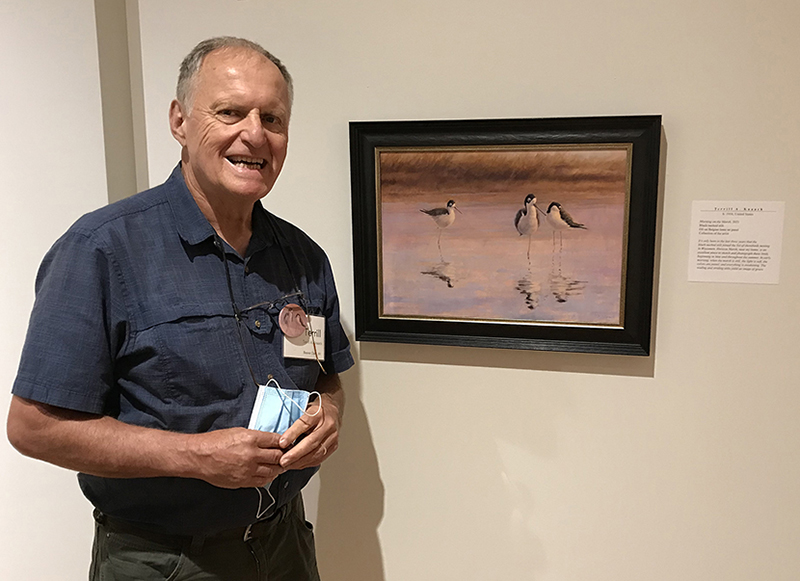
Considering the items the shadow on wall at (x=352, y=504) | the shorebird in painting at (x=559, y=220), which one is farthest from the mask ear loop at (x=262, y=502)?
the shorebird in painting at (x=559, y=220)

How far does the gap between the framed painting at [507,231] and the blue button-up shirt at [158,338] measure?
1.44ft

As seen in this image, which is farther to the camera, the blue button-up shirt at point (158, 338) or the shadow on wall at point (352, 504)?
the shadow on wall at point (352, 504)

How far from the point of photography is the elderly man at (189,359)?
1.13 m

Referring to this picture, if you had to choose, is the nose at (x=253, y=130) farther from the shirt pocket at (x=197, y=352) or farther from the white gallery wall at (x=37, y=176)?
the white gallery wall at (x=37, y=176)

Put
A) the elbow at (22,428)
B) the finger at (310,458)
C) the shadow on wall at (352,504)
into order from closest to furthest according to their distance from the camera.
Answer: the elbow at (22,428) → the finger at (310,458) → the shadow on wall at (352,504)

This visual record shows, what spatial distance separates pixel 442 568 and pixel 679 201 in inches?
46.4

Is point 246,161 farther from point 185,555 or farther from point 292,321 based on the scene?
point 185,555

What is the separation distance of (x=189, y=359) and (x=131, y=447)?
7.2 inches

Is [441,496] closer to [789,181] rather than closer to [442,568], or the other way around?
[442,568]

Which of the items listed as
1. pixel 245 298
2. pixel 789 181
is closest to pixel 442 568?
pixel 245 298

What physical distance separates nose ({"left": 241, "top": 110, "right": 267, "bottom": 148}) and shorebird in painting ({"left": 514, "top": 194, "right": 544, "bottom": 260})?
0.69 metres

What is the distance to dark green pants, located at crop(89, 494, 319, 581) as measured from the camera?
4.15 feet

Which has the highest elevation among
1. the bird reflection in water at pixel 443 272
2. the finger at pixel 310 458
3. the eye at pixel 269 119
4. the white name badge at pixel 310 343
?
the eye at pixel 269 119

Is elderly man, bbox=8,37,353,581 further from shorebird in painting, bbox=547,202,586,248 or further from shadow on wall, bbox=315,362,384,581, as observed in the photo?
shorebird in painting, bbox=547,202,586,248
